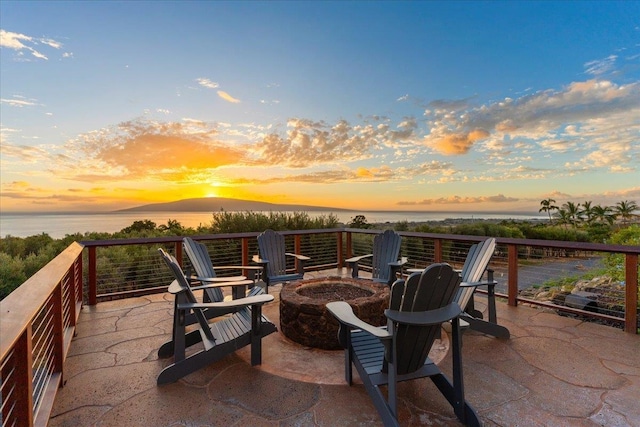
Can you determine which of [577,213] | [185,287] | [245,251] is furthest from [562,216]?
[185,287]

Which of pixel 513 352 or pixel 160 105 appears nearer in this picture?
pixel 513 352

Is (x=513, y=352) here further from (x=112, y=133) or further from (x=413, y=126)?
(x=112, y=133)

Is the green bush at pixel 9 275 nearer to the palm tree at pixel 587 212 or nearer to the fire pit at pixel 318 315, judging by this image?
the fire pit at pixel 318 315

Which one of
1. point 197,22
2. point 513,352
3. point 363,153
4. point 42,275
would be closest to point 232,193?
point 363,153

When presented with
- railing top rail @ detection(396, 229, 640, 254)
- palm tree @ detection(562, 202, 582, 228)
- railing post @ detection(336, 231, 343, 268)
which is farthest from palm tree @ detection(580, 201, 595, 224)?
railing top rail @ detection(396, 229, 640, 254)

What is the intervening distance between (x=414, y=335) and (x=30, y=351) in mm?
1820

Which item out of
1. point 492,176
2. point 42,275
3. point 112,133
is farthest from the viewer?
point 492,176

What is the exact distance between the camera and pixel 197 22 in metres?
5.44

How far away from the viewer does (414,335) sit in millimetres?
1716

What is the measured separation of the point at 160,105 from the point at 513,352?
22.2 feet

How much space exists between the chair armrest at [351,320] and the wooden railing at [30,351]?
4.73 feet

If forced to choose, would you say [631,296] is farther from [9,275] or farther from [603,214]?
[603,214]

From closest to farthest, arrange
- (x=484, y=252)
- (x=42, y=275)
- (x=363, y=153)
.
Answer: (x=42, y=275), (x=484, y=252), (x=363, y=153)

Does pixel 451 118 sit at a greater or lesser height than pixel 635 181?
greater
